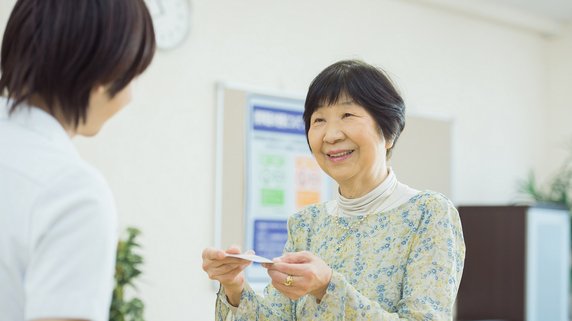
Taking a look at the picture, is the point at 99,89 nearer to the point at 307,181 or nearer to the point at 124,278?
the point at 124,278

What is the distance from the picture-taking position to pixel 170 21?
11.9ft

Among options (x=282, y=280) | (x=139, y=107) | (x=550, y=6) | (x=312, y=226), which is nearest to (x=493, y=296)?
(x=550, y=6)

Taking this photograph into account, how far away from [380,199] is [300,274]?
409 mm

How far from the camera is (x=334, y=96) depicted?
1.50 m

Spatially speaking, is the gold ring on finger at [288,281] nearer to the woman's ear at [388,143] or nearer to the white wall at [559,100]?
the woman's ear at [388,143]

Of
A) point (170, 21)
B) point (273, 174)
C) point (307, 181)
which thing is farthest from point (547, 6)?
point (170, 21)

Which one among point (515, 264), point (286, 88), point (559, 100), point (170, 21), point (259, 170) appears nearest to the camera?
point (170, 21)

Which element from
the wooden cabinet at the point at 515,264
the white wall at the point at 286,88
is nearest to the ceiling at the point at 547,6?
the white wall at the point at 286,88

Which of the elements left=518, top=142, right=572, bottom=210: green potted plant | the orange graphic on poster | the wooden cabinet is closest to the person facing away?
the orange graphic on poster

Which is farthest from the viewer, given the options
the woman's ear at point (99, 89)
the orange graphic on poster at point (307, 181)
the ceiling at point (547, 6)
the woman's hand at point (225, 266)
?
the ceiling at point (547, 6)

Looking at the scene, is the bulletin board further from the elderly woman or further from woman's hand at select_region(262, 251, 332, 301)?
woman's hand at select_region(262, 251, 332, 301)

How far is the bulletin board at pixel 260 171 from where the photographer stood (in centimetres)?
379

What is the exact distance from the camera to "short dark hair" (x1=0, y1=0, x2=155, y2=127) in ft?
2.49

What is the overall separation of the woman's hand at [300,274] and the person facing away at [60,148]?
51 centimetres
